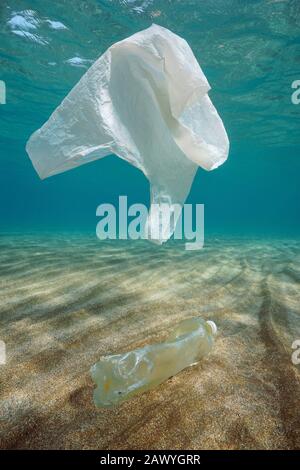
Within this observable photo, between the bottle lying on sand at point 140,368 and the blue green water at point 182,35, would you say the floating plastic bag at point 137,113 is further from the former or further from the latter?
the blue green water at point 182,35

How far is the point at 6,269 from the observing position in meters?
4.95

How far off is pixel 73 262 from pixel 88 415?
4.46 m

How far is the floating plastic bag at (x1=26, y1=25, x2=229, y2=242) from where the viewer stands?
7.42 feet

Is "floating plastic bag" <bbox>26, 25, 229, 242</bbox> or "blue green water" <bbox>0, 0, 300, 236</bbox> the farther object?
"blue green water" <bbox>0, 0, 300, 236</bbox>

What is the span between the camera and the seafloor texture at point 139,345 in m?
1.51

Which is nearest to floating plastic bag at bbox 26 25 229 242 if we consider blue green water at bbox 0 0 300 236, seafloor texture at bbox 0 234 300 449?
seafloor texture at bbox 0 234 300 449

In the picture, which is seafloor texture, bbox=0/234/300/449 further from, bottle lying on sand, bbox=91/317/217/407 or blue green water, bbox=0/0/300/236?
blue green water, bbox=0/0/300/236

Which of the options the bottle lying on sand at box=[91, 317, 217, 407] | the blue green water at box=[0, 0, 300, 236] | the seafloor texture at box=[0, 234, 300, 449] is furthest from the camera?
the blue green water at box=[0, 0, 300, 236]

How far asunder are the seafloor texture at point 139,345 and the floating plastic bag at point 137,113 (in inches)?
44.8

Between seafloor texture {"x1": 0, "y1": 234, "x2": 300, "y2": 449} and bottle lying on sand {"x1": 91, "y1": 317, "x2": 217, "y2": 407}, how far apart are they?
0.23ft

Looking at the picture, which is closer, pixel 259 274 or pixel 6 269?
pixel 6 269

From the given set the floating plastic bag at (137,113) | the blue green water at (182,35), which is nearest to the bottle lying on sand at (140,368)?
the floating plastic bag at (137,113)
